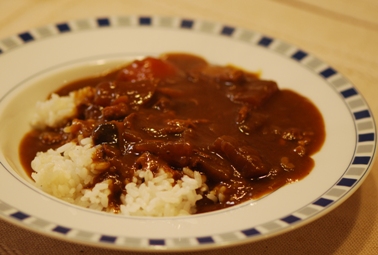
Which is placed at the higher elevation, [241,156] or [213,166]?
[241,156]

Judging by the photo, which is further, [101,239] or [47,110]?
[47,110]

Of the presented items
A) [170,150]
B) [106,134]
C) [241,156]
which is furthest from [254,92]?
[106,134]

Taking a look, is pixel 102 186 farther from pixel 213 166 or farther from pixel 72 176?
pixel 213 166

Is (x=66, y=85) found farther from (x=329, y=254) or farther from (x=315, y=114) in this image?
(x=329, y=254)

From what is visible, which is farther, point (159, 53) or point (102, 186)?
point (159, 53)

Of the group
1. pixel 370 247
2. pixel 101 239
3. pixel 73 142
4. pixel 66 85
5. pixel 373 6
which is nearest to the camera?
pixel 101 239

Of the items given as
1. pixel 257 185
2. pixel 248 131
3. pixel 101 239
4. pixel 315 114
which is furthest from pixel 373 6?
pixel 101 239

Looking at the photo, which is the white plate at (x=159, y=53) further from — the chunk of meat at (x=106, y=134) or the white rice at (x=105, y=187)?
the chunk of meat at (x=106, y=134)

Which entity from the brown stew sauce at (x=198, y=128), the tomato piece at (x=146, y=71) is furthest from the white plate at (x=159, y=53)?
the tomato piece at (x=146, y=71)
